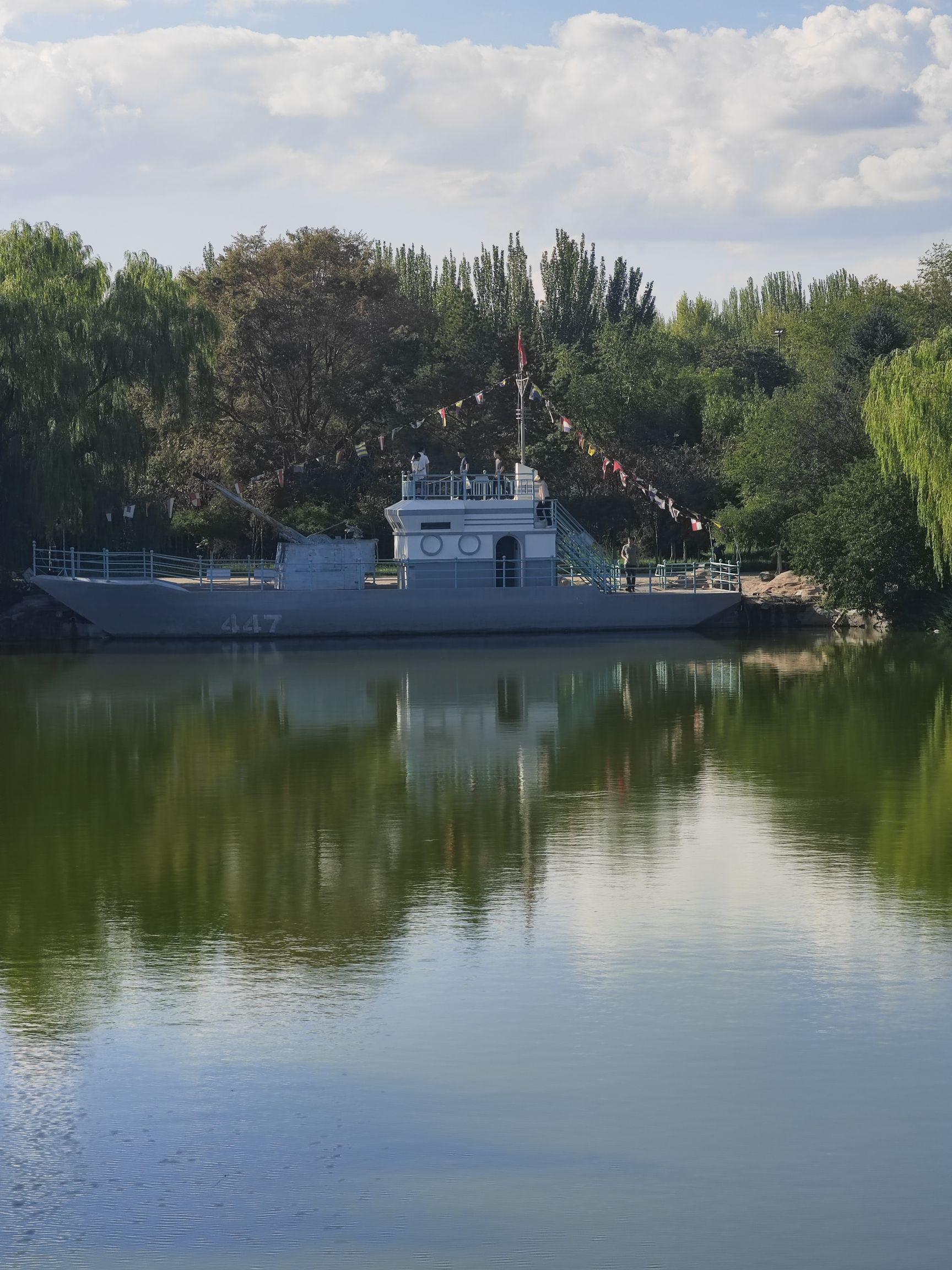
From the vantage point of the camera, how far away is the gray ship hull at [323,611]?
138 ft

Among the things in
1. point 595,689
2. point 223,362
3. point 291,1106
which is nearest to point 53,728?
point 595,689

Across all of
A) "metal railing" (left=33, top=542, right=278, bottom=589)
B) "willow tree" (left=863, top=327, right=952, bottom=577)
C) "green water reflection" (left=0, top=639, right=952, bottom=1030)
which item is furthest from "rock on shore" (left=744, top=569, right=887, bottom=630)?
"metal railing" (left=33, top=542, right=278, bottom=589)

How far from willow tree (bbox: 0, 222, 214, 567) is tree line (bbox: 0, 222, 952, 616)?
6cm

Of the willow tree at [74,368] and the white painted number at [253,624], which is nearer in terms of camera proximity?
the willow tree at [74,368]

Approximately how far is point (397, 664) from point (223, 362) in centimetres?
2559

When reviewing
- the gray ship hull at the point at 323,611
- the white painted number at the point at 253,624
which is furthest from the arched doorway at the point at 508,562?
the white painted number at the point at 253,624

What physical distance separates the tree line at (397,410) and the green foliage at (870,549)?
7cm

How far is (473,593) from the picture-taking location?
4278 cm

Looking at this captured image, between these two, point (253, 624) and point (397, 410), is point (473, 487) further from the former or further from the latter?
point (397, 410)

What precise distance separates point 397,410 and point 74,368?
19.7 m

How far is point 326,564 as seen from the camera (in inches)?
1721

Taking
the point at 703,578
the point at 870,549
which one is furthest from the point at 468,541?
the point at 870,549

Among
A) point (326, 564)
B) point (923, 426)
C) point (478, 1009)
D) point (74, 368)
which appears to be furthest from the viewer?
point (326, 564)

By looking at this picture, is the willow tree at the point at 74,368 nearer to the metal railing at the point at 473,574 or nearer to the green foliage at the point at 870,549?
the metal railing at the point at 473,574
